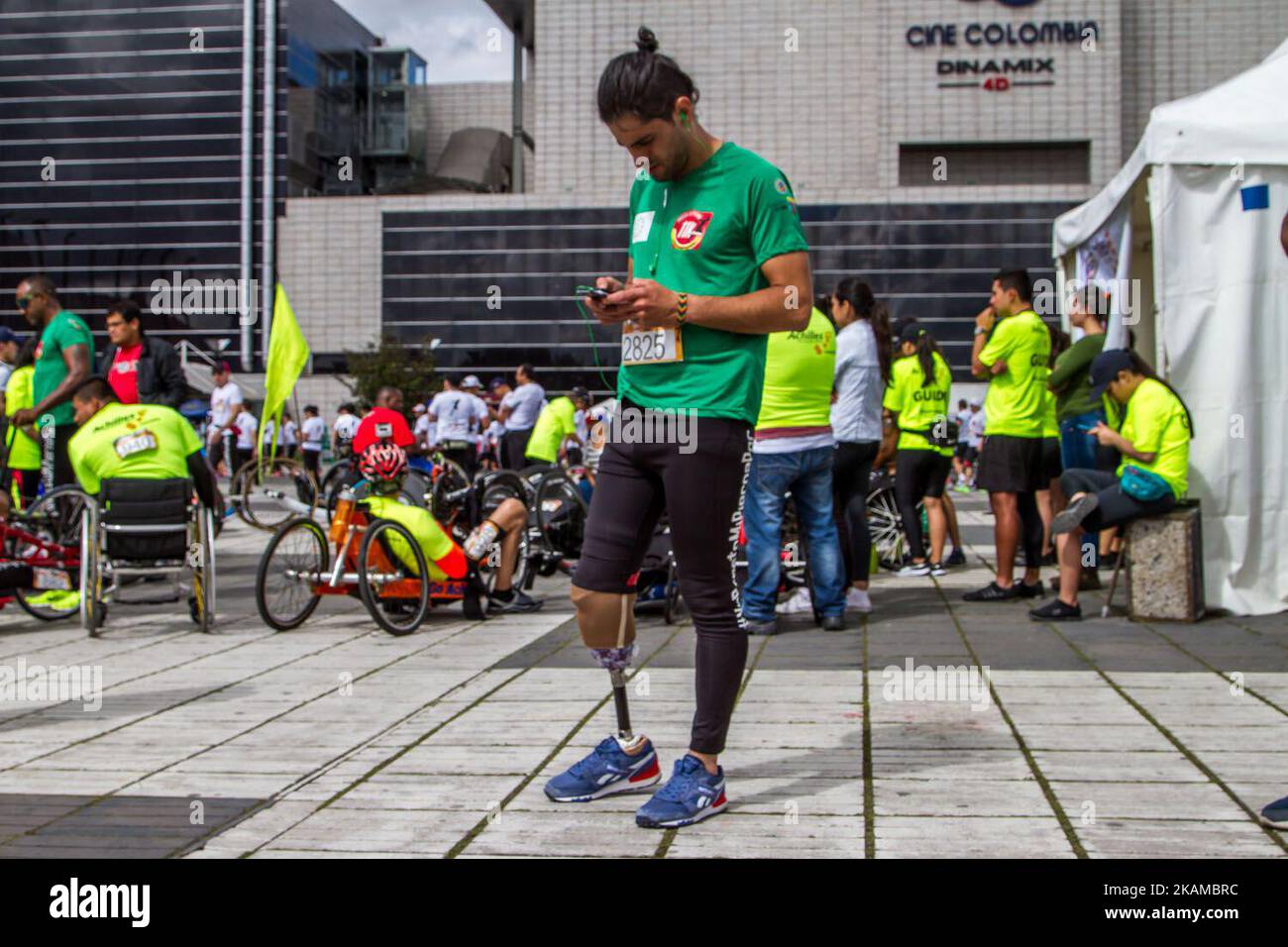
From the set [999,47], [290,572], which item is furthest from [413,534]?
[999,47]

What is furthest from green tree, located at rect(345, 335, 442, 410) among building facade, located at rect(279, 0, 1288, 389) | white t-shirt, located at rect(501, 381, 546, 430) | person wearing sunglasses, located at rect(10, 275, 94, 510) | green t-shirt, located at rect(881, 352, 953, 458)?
person wearing sunglasses, located at rect(10, 275, 94, 510)

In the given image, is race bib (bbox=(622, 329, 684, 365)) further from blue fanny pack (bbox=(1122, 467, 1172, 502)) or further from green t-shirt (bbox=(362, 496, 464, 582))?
blue fanny pack (bbox=(1122, 467, 1172, 502))

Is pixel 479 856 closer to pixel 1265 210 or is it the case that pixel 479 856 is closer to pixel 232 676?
pixel 232 676

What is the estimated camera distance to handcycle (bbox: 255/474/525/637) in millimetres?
7806

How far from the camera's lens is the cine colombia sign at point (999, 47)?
75500 mm

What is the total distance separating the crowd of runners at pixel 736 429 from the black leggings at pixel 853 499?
1 centimetres

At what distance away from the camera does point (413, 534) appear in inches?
316

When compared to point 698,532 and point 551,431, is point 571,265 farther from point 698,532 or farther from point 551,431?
point 698,532

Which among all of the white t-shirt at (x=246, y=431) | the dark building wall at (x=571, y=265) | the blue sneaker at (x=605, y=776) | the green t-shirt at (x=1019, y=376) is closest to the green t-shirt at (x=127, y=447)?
the blue sneaker at (x=605, y=776)

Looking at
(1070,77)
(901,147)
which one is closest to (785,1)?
(901,147)

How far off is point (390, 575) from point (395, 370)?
213 ft

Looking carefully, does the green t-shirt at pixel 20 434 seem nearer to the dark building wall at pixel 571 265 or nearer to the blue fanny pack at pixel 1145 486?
the blue fanny pack at pixel 1145 486

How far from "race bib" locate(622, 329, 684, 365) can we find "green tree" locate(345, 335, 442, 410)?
215 ft

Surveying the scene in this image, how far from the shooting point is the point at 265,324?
3285 inches
